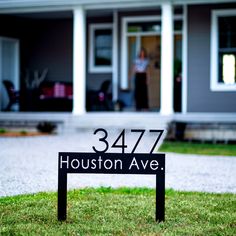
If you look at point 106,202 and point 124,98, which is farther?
point 124,98

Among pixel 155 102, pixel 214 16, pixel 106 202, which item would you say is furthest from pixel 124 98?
pixel 106 202

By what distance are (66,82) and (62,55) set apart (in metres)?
1.04

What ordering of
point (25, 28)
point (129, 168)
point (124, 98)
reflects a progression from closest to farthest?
point (129, 168) → point (124, 98) → point (25, 28)

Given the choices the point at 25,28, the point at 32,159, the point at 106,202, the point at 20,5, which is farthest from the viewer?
the point at 25,28

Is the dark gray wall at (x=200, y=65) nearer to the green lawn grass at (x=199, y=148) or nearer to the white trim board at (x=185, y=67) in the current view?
the white trim board at (x=185, y=67)


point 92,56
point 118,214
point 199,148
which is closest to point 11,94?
point 92,56

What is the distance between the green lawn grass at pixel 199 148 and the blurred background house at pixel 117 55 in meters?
1.02

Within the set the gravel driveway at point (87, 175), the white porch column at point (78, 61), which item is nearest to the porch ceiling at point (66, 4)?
the white porch column at point (78, 61)

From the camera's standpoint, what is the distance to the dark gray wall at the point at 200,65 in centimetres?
1608

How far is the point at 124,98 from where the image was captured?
1828 centimetres

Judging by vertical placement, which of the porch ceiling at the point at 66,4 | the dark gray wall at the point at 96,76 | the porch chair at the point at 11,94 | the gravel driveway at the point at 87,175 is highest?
the porch ceiling at the point at 66,4

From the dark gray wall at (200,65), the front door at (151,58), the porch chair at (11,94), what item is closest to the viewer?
the dark gray wall at (200,65)

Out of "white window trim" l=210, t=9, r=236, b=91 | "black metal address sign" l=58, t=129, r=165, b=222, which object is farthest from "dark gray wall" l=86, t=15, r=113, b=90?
"black metal address sign" l=58, t=129, r=165, b=222

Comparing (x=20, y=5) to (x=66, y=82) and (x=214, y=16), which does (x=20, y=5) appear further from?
(x=214, y=16)
